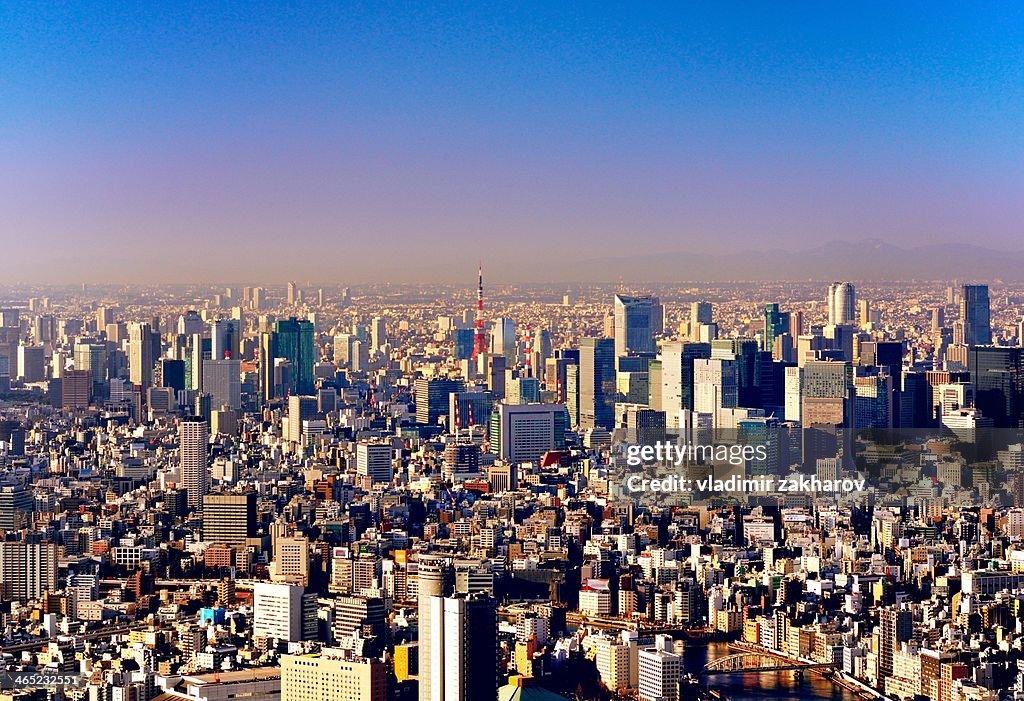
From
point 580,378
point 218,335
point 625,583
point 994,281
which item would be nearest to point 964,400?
point 994,281

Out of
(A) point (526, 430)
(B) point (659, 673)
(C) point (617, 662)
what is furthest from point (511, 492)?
(B) point (659, 673)

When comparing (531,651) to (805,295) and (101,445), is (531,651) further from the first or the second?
(101,445)

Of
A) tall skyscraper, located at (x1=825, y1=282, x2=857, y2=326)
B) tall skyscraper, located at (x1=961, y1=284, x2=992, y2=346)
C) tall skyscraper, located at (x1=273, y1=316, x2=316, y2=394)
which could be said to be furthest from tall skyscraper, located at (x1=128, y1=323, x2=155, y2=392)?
tall skyscraper, located at (x1=961, y1=284, x2=992, y2=346)

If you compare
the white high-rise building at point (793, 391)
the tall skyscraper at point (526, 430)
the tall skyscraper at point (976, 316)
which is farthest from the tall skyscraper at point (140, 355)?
the tall skyscraper at point (976, 316)

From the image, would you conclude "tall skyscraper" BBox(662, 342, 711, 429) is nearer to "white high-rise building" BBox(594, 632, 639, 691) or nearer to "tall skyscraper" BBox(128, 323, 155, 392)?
"tall skyscraper" BBox(128, 323, 155, 392)

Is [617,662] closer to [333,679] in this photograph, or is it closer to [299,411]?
[333,679]

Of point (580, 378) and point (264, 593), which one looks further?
point (580, 378)
